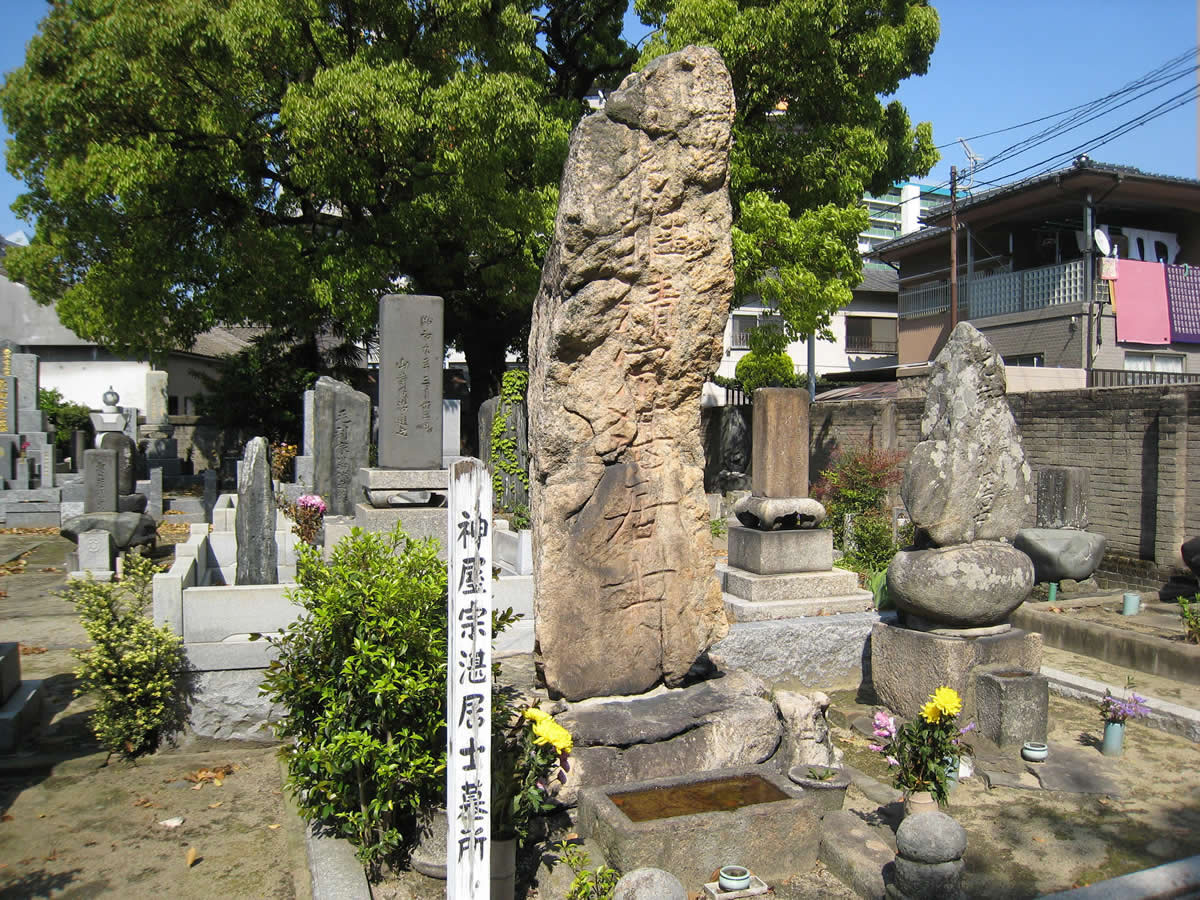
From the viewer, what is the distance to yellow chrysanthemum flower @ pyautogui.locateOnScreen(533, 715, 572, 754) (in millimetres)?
3803

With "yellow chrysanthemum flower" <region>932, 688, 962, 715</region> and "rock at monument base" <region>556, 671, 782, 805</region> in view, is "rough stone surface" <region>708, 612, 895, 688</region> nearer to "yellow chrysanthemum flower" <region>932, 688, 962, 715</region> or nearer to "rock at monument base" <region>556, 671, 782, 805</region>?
"rock at monument base" <region>556, 671, 782, 805</region>

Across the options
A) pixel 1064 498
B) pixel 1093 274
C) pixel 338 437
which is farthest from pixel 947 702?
pixel 1093 274

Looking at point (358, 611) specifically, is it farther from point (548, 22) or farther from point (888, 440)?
point (548, 22)

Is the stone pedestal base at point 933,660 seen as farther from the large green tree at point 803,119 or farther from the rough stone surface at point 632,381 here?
the large green tree at point 803,119

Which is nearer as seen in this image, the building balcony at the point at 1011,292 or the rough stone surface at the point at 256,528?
the rough stone surface at the point at 256,528

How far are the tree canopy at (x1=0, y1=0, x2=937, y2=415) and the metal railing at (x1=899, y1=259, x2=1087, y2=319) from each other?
16.0ft

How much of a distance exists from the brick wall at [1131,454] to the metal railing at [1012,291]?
290 inches

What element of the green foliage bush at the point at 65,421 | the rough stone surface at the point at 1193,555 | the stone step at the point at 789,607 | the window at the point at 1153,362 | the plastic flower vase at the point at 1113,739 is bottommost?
the plastic flower vase at the point at 1113,739

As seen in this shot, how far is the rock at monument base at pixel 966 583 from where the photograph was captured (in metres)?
5.87

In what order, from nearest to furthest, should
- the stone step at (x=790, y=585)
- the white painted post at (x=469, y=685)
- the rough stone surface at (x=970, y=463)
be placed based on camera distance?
the white painted post at (x=469, y=685)
the rough stone surface at (x=970, y=463)
the stone step at (x=790, y=585)

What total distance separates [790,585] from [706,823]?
393 centimetres

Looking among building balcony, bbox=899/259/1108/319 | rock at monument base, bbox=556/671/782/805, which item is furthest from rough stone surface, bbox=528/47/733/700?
building balcony, bbox=899/259/1108/319

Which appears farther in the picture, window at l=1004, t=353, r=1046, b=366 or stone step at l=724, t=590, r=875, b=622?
window at l=1004, t=353, r=1046, b=366

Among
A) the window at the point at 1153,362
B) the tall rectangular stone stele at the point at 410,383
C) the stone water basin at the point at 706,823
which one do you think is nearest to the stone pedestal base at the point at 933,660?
the stone water basin at the point at 706,823
